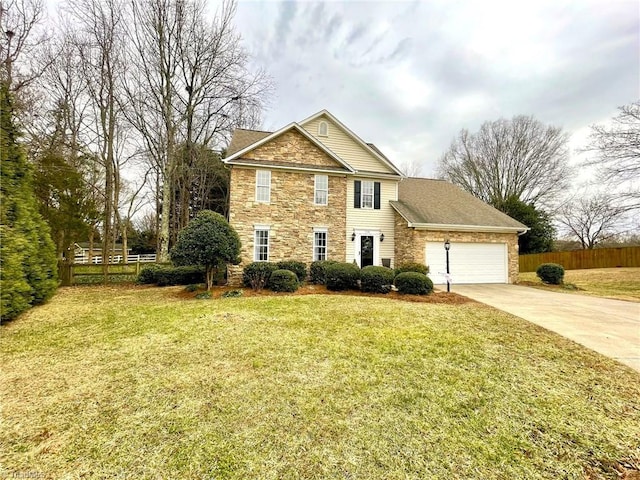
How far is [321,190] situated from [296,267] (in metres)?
3.97

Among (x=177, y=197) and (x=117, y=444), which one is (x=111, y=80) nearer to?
(x=177, y=197)

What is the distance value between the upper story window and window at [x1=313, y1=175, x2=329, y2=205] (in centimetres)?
161

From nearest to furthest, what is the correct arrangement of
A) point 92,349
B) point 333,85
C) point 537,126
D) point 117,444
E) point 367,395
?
point 117,444
point 367,395
point 92,349
point 333,85
point 537,126

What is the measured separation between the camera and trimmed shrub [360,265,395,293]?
1055 centimetres

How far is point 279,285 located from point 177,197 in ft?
→ 74.3

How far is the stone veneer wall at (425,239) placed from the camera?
13367 millimetres

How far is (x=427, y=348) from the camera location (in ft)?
16.9

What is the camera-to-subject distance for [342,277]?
10.8m

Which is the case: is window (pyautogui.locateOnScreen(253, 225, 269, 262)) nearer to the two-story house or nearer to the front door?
the two-story house

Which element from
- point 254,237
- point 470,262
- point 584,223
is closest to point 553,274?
point 470,262

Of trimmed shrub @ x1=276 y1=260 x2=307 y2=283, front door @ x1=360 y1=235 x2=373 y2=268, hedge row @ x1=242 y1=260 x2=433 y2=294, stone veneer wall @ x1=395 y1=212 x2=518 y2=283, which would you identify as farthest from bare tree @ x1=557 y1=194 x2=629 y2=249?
trimmed shrub @ x1=276 y1=260 x2=307 y2=283

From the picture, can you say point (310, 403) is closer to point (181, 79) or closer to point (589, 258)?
point (181, 79)

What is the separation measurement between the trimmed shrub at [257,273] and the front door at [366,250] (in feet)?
15.6

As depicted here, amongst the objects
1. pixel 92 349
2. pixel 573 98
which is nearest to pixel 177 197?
pixel 92 349
